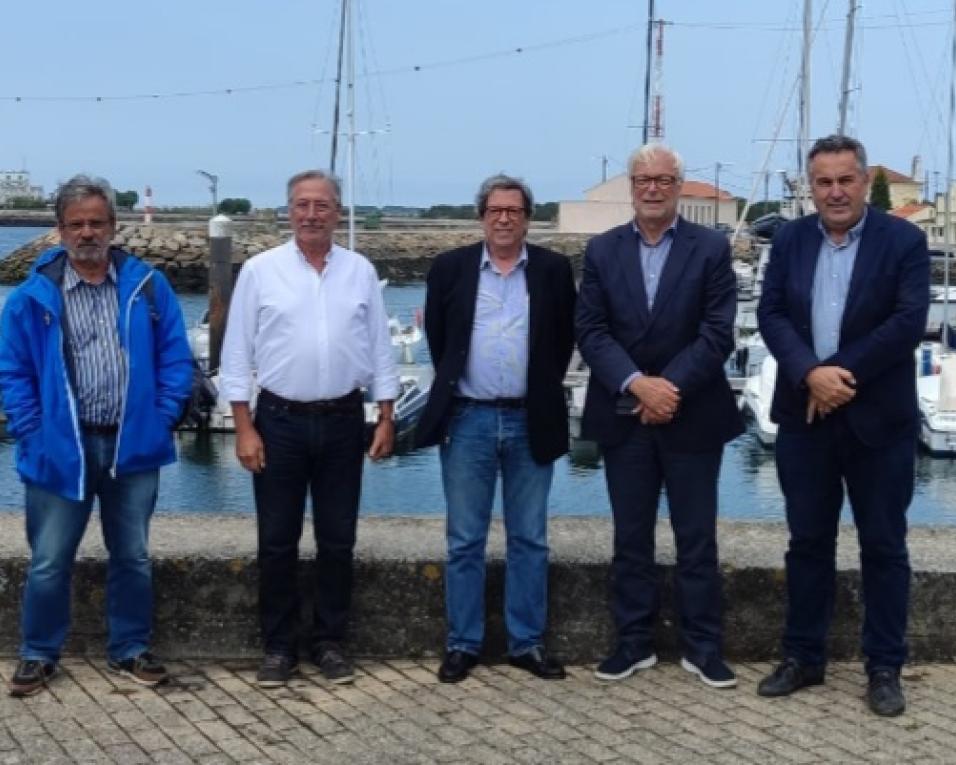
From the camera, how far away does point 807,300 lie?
171 inches

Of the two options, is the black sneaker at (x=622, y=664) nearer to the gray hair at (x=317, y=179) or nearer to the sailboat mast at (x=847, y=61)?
the gray hair at (x=317, y=179)

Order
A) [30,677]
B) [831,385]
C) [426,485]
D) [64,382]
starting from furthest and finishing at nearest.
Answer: [426,485], [30,677], [64,382], [831,385]

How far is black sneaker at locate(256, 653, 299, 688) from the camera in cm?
454

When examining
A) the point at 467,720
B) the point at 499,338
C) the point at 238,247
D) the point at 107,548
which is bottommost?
the point at 467,720

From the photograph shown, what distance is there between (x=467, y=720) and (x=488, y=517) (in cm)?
74

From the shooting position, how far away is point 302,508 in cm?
462

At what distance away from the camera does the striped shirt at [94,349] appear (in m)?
4.39

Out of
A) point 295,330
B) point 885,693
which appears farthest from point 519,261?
point 885,693

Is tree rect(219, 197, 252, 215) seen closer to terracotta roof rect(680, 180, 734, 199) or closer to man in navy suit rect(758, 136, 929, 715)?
terracotta roof rect(680, 180, 734, 199)

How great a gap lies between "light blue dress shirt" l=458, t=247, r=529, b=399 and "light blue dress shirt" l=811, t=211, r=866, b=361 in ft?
3.05

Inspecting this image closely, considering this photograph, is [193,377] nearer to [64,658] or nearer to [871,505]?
[64,658]

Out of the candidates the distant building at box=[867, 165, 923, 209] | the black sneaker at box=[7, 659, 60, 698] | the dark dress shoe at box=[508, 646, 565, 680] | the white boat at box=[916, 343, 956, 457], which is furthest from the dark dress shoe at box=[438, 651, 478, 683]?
the distant building at box=[867, 165, 923, 209]

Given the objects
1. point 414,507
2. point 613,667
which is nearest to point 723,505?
point 414,507

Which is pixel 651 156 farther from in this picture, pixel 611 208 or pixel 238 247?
pixel 611 208
